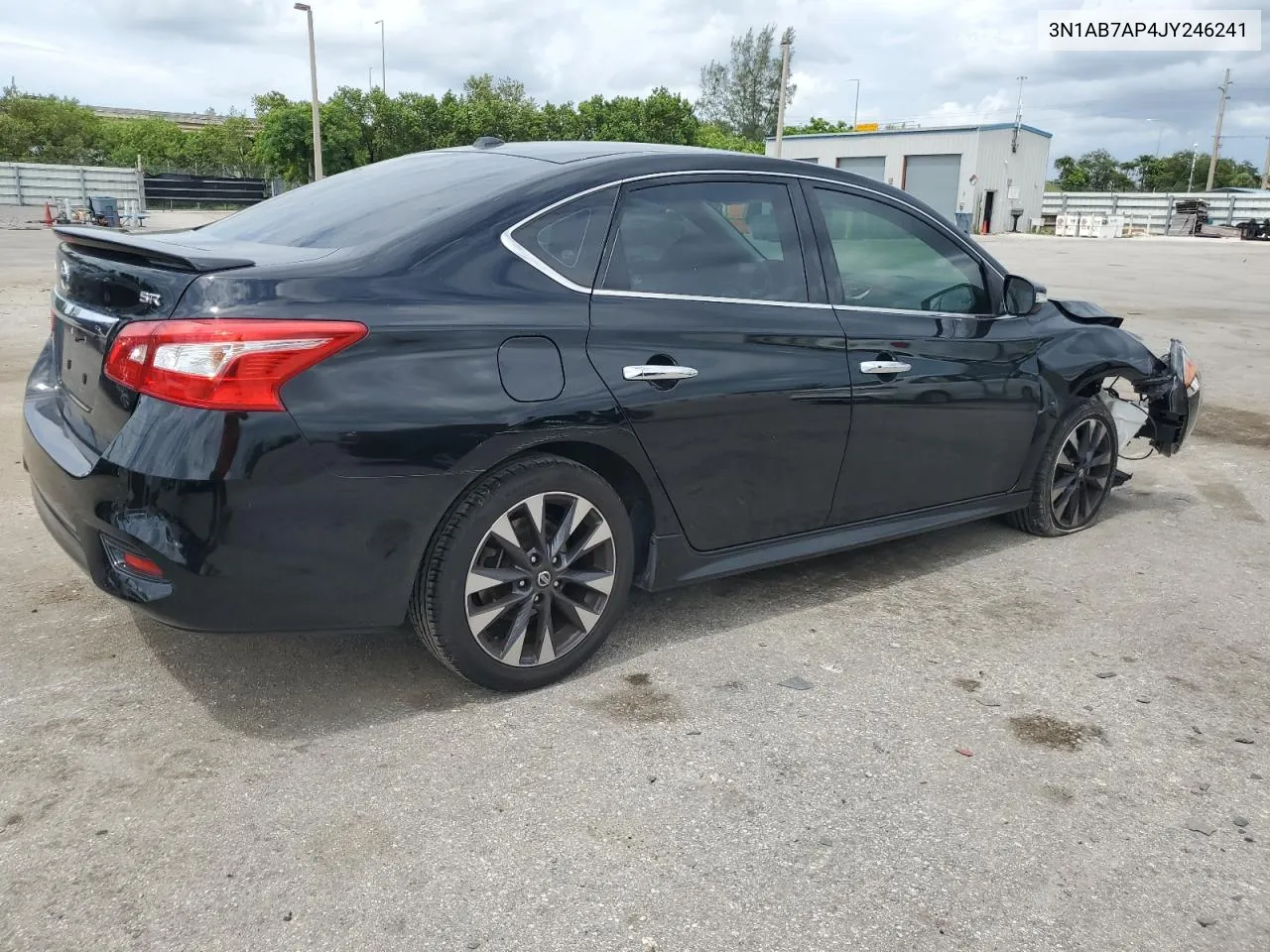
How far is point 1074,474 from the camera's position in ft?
16.5

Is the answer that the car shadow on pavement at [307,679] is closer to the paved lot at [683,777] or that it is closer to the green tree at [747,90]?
the paved lot at [683,777]

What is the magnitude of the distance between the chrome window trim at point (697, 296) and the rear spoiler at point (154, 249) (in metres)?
0.77

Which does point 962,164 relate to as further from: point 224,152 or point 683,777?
point 683,777

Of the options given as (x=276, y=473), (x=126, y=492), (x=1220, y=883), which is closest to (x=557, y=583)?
(x=276, y=473)

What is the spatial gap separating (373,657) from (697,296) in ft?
5.28

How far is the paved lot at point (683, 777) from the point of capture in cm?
234

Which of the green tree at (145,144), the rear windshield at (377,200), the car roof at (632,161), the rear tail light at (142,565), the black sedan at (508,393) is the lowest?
the rear tail light at (142,565)

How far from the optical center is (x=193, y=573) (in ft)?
8.92

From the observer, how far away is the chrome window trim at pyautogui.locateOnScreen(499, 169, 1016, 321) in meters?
3.16

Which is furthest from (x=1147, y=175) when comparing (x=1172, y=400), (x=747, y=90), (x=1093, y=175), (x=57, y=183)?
(x=1172, y=400)

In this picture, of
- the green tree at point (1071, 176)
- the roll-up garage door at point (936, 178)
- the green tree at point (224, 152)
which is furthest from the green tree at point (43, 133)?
the green tree at point (1071, 176)

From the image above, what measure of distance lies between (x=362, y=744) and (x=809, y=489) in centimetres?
177

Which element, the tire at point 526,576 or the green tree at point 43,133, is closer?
the tire at point 526,576

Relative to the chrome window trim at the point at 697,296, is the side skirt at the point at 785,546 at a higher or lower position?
lower
